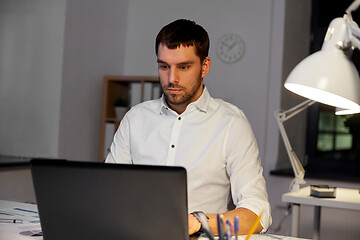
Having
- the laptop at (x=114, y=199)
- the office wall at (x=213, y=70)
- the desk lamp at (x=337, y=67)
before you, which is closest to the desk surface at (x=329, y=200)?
the office wall at (x=213, y=70)

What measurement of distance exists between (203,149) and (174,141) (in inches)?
4.6

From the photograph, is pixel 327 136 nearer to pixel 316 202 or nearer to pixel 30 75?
pixel 316 202

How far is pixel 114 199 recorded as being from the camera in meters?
1.07

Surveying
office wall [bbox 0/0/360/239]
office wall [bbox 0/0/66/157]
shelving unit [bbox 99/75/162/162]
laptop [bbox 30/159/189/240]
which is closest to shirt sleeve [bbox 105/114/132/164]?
laptop [bbox 30/159/189/240]

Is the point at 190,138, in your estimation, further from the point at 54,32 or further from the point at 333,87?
the point at 54,32

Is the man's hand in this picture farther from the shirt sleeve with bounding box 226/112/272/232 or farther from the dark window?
the dark window

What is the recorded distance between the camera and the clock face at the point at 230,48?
438 cm

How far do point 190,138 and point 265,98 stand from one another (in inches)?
97.6

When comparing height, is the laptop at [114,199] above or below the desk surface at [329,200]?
above

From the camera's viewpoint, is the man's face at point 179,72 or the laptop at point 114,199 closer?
the laptop at point 114,199

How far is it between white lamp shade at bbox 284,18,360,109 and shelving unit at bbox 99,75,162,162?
3.12m

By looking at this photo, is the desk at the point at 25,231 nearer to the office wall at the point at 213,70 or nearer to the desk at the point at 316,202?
the desk at the point at 316,202

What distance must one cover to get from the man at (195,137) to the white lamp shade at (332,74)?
570 mm

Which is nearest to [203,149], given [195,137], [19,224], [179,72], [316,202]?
[195,137]
